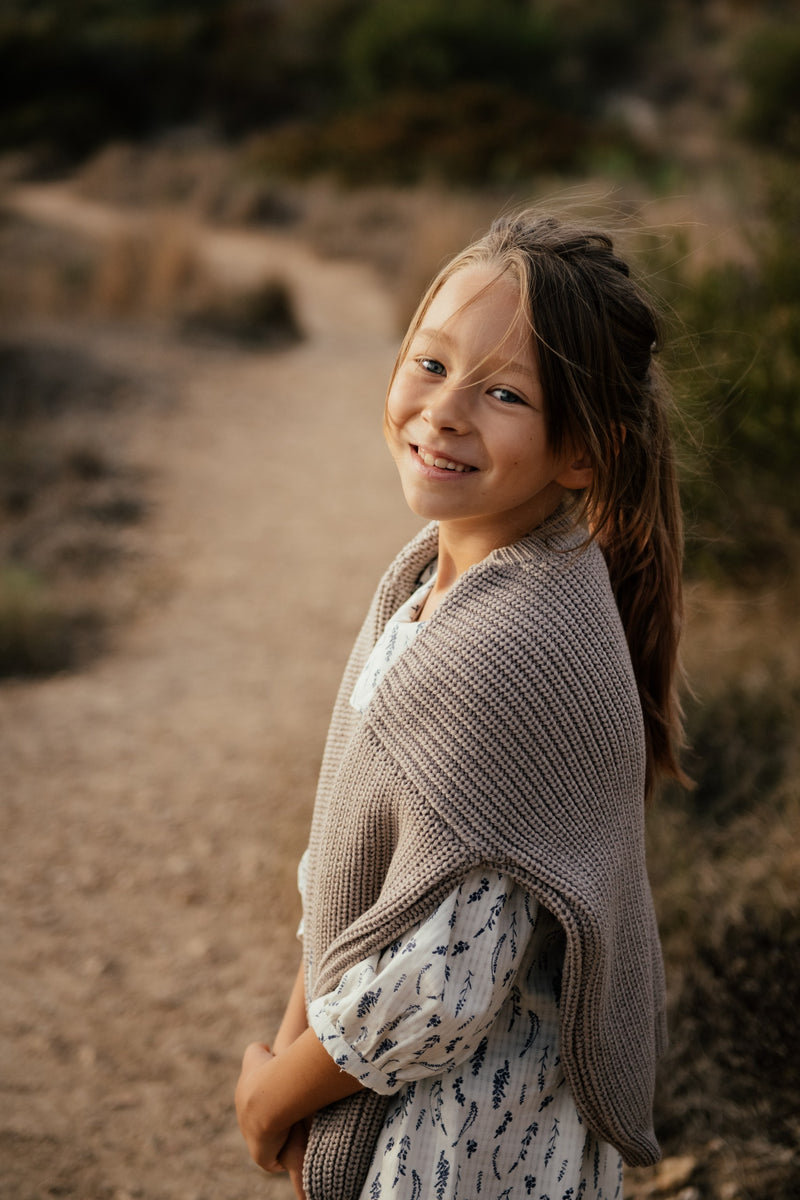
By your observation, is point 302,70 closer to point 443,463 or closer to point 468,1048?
point 443,463

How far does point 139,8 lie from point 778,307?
25.2 metres

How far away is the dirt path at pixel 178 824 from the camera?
2266 mm

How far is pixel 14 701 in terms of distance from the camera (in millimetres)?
3949

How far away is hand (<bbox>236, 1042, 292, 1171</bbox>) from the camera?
3.94 ft

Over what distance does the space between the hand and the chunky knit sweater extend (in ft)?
0.19

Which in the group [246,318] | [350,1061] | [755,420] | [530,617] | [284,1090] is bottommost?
[246,318]

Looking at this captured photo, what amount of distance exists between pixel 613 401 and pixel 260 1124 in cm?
96

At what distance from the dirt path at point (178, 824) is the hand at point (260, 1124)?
105cm

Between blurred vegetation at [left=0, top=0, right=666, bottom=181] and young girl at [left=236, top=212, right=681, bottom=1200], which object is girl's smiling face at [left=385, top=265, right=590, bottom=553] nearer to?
young girl at [left=236, top=212, right=681, bottom=1200]

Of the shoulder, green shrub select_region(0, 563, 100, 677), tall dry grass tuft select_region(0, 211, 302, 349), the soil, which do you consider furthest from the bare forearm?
tall dry grass tuft select_region(0, 211, 302, 349)

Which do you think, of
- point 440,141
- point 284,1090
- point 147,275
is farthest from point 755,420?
point 440,141

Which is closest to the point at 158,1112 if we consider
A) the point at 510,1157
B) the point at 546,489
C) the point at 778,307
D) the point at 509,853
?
the point at 510,1157

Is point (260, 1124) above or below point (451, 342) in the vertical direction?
below

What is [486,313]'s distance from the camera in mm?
1132
